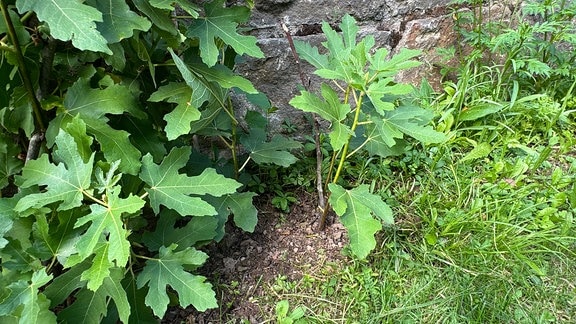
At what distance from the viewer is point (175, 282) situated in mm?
1453

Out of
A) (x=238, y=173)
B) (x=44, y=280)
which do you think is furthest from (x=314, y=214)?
(x=44, y=280)

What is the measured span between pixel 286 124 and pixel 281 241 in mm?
571

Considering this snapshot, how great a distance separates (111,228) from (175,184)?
0.26m

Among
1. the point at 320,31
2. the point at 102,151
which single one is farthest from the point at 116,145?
the point at 320,31

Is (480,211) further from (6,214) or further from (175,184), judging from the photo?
(6,214)

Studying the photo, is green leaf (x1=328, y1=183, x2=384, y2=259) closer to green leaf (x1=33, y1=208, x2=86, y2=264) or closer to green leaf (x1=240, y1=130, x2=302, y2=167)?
green leaf (x1=240, y1=130, x2=302, y2=167)

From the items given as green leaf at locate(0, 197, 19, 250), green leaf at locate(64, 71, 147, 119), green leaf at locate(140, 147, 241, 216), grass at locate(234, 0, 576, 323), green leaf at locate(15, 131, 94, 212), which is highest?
green leaf at locate(64, 71, 147, 119)

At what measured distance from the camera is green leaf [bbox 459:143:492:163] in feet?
7.22

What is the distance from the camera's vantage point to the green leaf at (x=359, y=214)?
161 cm

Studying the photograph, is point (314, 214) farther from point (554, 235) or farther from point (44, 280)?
point (44, 280)

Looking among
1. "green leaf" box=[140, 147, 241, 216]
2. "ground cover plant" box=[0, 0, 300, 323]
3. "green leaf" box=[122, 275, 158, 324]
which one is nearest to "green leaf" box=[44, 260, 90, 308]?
"ground cover plant" box=[0, 0, 300, 323]

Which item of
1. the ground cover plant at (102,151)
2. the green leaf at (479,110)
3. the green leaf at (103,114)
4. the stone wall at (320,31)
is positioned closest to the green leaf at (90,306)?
the ground cover plant at (102,151)

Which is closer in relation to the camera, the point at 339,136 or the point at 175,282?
the point at 175,282

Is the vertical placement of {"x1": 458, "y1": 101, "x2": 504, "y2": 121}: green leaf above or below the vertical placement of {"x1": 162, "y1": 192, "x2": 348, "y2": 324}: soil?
above
